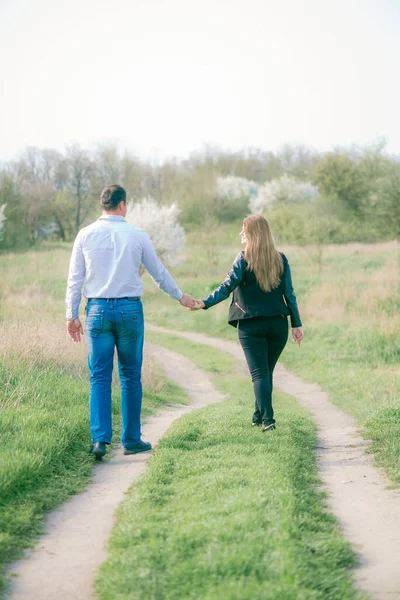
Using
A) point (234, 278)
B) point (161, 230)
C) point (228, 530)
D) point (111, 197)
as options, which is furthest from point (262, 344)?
point (161, 230)

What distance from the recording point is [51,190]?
58.9m

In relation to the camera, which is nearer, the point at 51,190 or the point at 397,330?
the point at 397,330

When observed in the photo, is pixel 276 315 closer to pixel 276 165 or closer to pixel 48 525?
pixel 48 525

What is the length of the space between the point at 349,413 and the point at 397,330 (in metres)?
7.99

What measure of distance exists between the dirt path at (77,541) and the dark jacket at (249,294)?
180 cm

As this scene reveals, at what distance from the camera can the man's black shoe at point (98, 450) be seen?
607 cm

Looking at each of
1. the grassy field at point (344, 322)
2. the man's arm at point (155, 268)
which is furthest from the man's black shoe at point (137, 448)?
the grassy field at point (344, 322)

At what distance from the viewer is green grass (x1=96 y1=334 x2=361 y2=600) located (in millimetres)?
3307

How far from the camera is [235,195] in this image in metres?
67.5

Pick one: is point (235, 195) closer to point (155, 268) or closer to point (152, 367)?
point (152, 367)

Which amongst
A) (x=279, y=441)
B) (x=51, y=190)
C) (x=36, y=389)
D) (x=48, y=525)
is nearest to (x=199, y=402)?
(x=36, y=389)

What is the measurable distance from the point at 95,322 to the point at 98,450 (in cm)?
121

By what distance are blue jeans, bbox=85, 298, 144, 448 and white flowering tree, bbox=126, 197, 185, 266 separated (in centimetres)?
3116

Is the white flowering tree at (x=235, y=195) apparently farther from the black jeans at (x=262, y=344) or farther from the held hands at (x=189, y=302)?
the black jeans at (x=262, y=344)
